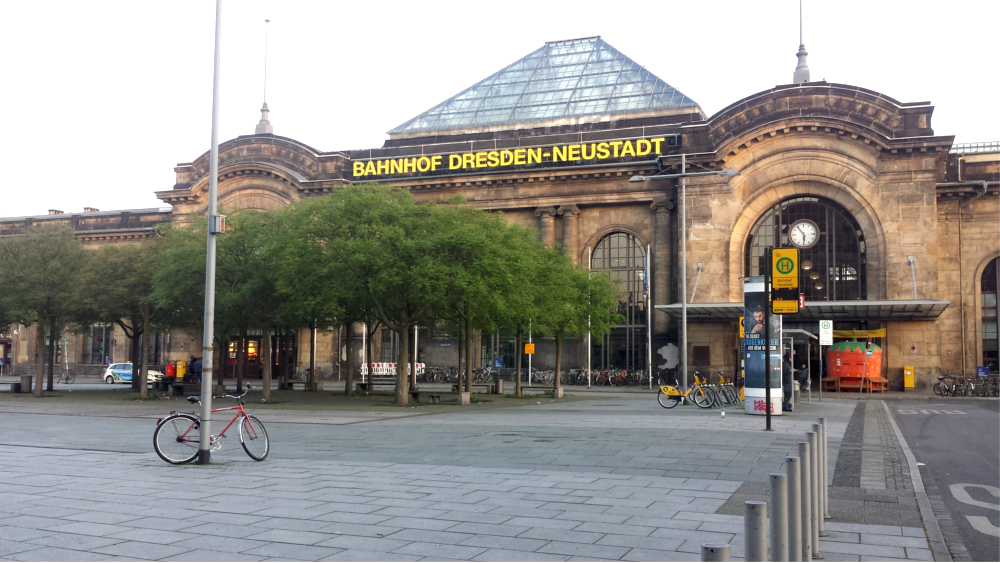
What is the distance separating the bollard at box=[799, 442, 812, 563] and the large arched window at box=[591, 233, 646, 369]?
4320 centimetres

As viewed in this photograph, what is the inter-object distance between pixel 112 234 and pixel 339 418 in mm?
46997

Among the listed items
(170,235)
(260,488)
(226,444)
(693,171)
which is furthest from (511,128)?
(260,488)

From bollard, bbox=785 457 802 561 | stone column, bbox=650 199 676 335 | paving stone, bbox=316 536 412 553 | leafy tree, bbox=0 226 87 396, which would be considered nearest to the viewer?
bollard, bbox=785 457 802 561

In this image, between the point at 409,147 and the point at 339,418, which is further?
the point at 409,147

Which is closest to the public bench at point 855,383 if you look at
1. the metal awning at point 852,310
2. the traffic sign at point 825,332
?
the metal awning at point 852,310

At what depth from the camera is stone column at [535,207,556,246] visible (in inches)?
1996

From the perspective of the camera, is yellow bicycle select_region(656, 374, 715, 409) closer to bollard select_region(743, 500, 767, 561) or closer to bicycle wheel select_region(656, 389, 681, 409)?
bicycle wheel select_region(656, 389, 681, 409)

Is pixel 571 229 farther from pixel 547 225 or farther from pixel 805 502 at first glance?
pixel 805 502

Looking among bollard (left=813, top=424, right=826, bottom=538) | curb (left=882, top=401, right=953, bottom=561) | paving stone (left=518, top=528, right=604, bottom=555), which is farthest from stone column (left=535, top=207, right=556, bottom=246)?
paving stone (left=518, top=528, right=604, bottom=555)

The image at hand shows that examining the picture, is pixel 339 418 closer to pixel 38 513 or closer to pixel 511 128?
pixel 38 513

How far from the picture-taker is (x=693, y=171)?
153ft

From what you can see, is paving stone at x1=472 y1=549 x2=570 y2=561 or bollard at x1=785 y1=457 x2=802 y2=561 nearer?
bollard at x1=785 y1=457 x2=802 y2=561

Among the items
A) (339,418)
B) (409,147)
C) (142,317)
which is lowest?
(339,418)

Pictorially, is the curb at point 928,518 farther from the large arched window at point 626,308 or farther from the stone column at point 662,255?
the large arched window at point 626,308
